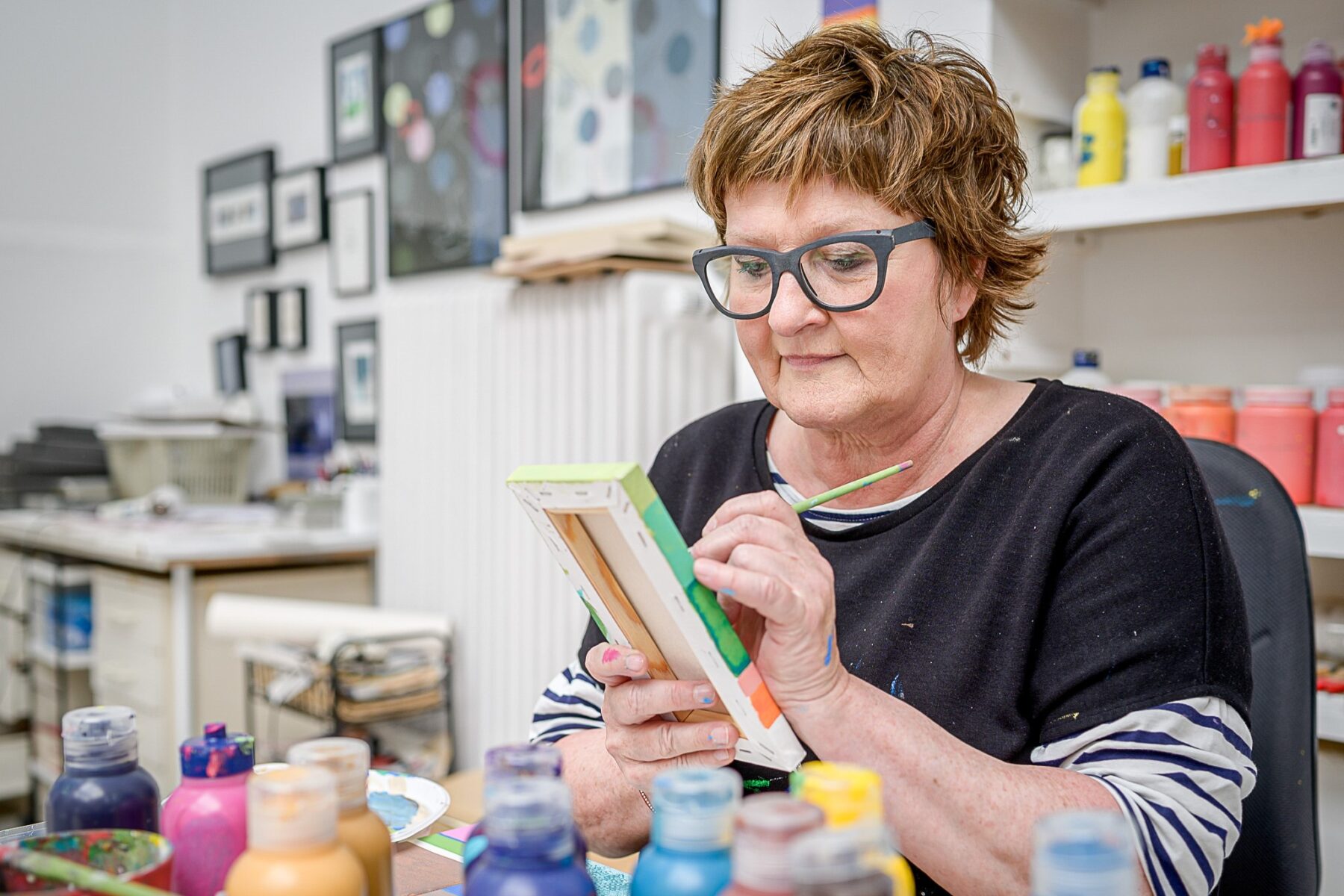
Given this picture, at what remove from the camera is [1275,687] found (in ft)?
3.40

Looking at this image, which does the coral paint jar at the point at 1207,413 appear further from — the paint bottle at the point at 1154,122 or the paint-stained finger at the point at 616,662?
the paint-stained finger at the point at 616,662

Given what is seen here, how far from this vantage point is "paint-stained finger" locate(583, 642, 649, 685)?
2.62 feet

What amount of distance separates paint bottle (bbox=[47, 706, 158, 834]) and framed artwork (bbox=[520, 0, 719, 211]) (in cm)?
179

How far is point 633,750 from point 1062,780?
0.31 m

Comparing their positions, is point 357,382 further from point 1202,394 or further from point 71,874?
point 71,874

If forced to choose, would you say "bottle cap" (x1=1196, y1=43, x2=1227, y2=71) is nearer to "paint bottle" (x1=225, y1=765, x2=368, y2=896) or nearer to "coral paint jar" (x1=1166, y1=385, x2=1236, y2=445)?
"coral paint jar" (x1=1166, y1=385, x2=1236, y2=445)

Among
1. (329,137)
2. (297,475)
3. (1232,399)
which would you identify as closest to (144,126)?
(329,137)

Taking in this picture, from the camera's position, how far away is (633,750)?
2.81ft

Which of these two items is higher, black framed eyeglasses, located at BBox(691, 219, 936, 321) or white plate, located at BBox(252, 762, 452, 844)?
black framed eyeglasses, located at BBox(691, 219, 936, 321)

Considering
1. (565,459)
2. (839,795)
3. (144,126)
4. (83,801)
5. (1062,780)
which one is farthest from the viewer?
(144,126)

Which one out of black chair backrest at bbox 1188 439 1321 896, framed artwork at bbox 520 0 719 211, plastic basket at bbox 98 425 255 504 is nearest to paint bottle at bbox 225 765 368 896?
black chair backrest at bbox 1188 439 1321 896

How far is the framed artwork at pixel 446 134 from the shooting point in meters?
2.84

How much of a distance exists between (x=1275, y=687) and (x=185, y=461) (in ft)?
10.2

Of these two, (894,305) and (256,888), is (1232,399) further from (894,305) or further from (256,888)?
(256,888)
